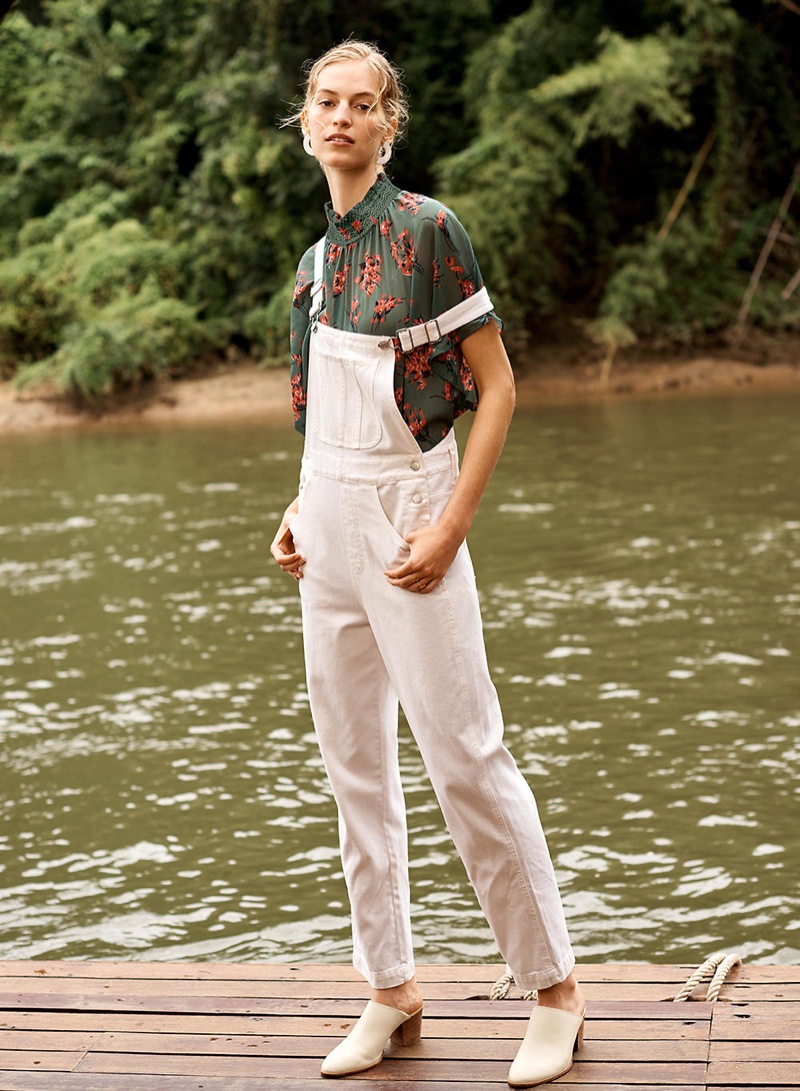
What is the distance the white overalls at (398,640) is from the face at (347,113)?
22 centimetres

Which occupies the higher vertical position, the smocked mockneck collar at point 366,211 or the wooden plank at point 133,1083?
the smocked mockneck collar at point 366,211

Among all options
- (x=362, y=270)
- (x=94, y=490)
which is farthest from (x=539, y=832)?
(x=94, y=490)

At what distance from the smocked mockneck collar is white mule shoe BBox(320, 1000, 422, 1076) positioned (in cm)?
137

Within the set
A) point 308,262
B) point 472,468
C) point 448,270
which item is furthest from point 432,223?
point 472,468

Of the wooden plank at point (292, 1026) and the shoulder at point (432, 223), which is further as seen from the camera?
the wooden plank at point (292, 1026)

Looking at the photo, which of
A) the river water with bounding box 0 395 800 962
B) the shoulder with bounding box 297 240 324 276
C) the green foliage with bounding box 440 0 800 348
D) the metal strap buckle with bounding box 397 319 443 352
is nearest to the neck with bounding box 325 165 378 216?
the shoulder with bounding box 297 240 324 276

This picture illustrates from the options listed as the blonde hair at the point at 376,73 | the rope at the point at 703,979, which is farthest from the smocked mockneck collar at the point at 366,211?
the rope at the point at 703,979

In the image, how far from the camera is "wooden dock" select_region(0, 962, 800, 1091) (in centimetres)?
264

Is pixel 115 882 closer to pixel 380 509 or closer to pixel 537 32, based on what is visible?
pixel 380 509

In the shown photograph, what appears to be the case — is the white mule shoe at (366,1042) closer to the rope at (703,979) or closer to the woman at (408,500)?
the woman at (408,500)

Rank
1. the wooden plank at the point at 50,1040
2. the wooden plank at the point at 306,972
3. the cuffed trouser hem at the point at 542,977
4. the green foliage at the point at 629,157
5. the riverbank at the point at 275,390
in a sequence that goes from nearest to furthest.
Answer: the cuffed trouser hem at the point at 542,977, the wooden plank at the point at 50,1040, the wooden plank at the point at 306,972, the riverbank at the point at 275,390, the green foliage at the point at 629,157

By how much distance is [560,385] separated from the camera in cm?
2012

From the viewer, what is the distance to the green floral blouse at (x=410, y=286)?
2.52 meters

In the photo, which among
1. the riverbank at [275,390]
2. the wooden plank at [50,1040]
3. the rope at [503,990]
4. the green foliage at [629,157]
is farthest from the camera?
the green foliage at [629,157]
